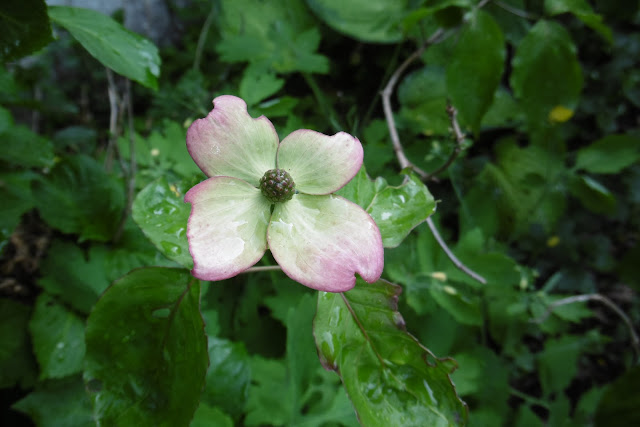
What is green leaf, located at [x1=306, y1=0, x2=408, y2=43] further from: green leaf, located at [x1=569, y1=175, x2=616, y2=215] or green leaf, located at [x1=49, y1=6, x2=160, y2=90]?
green leaf, located at [x1=49, y1=6, x2=160, y2=90]

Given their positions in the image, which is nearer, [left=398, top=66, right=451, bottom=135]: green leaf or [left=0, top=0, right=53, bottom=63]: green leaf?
[left=0, top=0, right=53, bottom=63]: green leaf

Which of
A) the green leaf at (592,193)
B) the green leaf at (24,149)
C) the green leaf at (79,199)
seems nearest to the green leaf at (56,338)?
the green leaf at (79,199)

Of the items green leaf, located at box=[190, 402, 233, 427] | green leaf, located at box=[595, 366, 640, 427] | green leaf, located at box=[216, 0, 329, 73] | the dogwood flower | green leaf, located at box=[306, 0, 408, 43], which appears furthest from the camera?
green leaf, located at box=[306, 0, 408, 43]

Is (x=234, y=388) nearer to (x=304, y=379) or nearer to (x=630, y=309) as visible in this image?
(x=304, y=379)

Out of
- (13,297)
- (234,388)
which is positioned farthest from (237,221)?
(13,297)

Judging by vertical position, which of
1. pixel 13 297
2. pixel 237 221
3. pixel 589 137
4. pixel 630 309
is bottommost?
pixel 630 309

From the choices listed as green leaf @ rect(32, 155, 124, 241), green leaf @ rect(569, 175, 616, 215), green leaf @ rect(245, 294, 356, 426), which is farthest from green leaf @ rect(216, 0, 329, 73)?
green leaf @ rect(569, 175, 616, 215)
